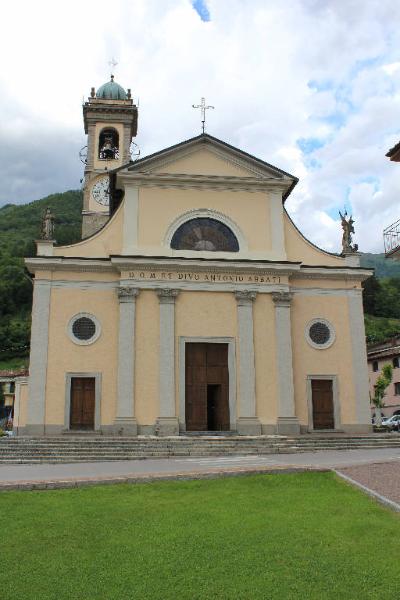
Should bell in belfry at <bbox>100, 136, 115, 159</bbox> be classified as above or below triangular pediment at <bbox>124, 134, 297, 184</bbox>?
above

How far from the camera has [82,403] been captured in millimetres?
23016

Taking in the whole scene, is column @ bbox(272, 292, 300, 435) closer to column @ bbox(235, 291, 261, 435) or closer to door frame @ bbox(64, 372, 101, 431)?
column @ bbox(235, 291, 261, 435)

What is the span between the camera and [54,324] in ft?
77.0

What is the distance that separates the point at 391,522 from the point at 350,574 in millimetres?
2181

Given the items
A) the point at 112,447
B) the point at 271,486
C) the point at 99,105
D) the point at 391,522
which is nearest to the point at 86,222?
the point at 99,105

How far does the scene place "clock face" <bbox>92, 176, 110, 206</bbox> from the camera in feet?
118

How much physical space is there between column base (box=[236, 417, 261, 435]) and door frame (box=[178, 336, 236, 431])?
319 mm

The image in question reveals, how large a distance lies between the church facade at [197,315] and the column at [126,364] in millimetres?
40

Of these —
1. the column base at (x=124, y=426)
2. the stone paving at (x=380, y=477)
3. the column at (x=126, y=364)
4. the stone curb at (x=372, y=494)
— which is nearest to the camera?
the stone curb at (x=372, y=494)

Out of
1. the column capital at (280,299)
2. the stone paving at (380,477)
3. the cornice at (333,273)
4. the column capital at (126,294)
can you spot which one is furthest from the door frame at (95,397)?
the stone paving at (380,477)

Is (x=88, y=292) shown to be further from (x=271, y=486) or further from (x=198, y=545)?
(x=198, y=545)

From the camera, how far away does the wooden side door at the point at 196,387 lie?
76.3 feet

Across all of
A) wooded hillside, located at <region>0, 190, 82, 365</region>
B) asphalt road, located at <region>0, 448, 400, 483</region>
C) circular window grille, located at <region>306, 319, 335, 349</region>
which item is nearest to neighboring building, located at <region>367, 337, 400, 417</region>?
circular window grille, located at <region>306, 319, 335, 349</region>

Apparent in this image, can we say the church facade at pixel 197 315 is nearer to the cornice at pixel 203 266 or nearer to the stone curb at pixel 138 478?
the cornice at pixel 203 266
